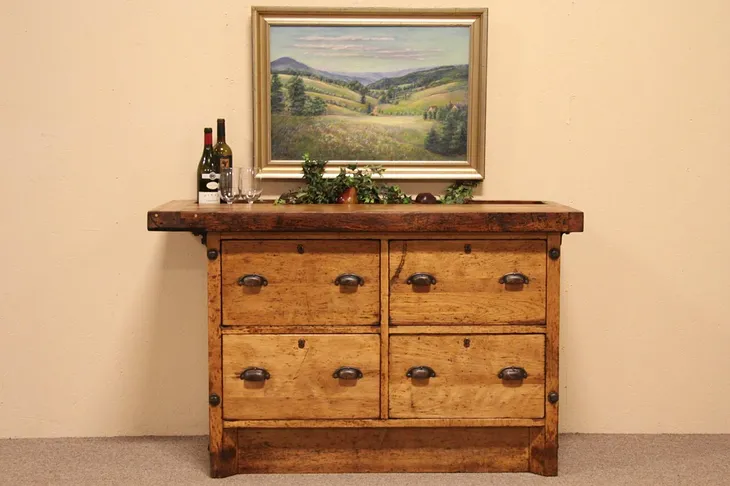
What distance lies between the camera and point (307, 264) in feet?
9.52

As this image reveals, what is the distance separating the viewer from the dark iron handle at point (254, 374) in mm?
2889

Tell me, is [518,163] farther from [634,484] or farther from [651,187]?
[634,484]

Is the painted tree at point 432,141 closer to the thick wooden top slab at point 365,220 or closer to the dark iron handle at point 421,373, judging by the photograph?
the thick wooden top slab at point 365,220

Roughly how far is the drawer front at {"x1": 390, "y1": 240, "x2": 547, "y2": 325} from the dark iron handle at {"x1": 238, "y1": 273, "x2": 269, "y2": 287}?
44cm

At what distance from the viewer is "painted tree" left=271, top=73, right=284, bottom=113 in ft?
10.9

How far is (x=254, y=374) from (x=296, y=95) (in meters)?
1.13

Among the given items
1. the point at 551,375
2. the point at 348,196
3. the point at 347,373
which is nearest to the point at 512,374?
the point at 551,375

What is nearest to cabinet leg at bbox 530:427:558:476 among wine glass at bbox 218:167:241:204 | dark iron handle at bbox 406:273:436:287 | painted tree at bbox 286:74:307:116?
dark iron handle at bbox 406:273:436:287

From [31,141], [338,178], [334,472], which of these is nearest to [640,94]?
[338,178]

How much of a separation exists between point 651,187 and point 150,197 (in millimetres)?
2022

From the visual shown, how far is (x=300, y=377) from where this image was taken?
115 inches

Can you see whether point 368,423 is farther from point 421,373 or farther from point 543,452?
point 543,452

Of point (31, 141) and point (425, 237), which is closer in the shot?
point (425, 237)

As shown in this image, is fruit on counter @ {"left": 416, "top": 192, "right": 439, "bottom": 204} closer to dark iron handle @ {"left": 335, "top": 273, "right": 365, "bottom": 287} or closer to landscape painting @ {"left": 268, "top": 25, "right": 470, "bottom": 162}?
landscape painting @ {"left": 268, "top": 25, "right": 470, "bottom": 162}
